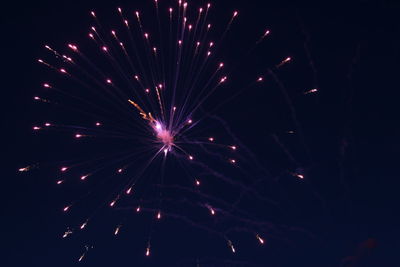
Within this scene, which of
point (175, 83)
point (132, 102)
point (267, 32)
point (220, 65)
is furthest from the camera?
point (267, 32)

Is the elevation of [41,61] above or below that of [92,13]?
below

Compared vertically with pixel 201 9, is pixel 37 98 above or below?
below

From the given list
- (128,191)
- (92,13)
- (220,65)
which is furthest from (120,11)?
(128,191)

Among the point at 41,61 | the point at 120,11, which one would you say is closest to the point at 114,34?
the point at 120,11

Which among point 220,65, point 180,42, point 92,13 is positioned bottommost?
point 180,42

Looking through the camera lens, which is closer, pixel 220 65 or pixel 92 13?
pixel 220 65

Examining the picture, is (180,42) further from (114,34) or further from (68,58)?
(68,58)

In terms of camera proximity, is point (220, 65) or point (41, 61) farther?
point (41, 61)

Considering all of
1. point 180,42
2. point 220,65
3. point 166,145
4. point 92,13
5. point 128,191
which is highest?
point 92,13

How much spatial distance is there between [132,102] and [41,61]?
5.46 m

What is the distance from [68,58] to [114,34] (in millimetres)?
2127

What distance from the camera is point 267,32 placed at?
14.9 metres

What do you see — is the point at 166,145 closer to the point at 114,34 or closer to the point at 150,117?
the point at 150,117

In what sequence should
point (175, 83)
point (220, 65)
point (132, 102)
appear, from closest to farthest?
point (175, 83) → point (132, 102) → point (220, 65)
